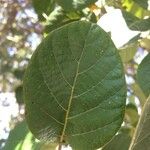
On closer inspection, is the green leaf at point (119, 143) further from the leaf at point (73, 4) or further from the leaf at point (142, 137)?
the leaf at point (73, 4)

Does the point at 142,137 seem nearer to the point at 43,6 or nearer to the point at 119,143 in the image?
the point at 119,143

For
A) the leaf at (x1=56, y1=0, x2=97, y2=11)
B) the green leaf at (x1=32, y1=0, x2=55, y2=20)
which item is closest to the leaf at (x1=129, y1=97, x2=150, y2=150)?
the leaf at (x1=56, y1=0, x2=97, y2=11)

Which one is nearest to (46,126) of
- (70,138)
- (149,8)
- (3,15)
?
(70,138)

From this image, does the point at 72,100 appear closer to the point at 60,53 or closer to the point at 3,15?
the point at 60,53

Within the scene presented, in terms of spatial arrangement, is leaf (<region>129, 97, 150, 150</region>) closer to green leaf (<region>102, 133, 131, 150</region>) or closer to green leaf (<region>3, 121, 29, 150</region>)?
green leaf (<region>102, 133, 131, 150</region>)

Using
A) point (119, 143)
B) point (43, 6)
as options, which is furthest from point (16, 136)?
point (43, 6)
